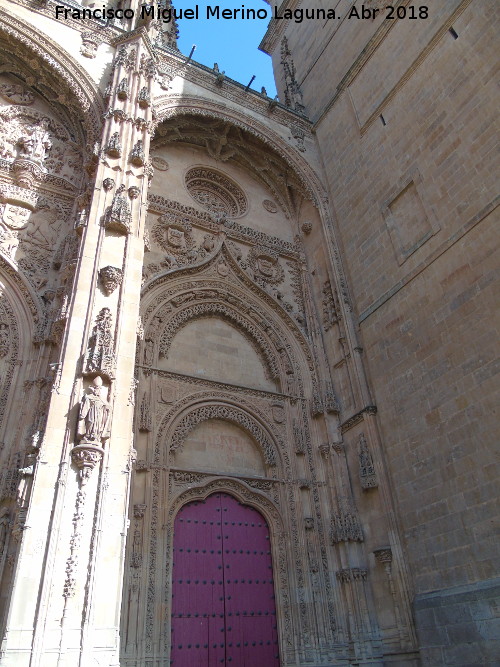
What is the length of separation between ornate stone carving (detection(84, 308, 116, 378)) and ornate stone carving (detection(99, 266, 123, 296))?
45 centimetres

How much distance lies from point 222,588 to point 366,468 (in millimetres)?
3246

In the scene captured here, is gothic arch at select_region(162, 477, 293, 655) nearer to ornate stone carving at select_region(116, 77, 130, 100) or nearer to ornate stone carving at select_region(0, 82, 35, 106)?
ornate stone carving at select_region(116, 77, 130, 100)

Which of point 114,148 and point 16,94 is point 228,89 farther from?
point 114,148

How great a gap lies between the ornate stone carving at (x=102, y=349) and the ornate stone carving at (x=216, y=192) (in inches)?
256

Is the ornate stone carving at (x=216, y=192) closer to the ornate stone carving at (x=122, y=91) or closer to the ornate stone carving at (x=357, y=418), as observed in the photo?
the ornate stone carving at (x=122, y=91)

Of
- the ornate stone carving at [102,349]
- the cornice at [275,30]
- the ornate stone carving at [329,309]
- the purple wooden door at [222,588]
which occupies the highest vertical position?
the cornice at [275,30]

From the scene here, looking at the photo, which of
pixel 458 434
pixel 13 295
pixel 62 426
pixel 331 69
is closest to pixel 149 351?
pixel 13 295

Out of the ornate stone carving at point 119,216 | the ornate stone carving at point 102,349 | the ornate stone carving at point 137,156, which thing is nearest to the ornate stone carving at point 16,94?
the ornate stone carving at point 137,156

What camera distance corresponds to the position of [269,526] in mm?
9758

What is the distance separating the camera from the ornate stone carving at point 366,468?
31.4 feet

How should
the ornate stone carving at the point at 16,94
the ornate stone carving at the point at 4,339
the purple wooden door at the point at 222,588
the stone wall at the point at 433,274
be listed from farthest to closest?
the ornate stone carving at the point at 16,94, the ornate stone carving at the point at 4,339, the purple wooden door at the point at 222,588, the stone wall at the point at 433,274

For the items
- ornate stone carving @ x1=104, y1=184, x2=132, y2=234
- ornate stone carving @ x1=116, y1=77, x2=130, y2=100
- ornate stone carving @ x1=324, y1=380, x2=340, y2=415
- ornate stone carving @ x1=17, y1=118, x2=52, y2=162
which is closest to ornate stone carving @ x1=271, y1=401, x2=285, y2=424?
ornate stone carving @ x1=324, y1=380, x2=340, y2=415

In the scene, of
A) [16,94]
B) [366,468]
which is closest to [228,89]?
[16,94]

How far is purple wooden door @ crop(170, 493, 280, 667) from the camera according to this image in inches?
322
